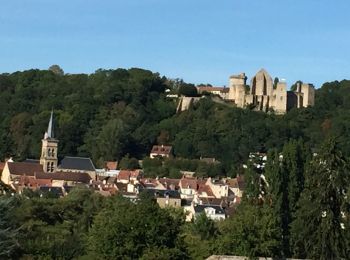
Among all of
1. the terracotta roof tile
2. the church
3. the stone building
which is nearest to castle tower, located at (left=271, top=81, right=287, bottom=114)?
the stone building

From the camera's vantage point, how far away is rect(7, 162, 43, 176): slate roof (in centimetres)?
8050

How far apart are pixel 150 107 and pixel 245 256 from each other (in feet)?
269

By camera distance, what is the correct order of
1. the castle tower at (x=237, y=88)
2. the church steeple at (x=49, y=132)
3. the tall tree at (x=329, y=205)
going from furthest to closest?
the castle tower at (x=237, y=88), the church steeple at (x=49, y=132), the tall tree at (x=329, y=205)

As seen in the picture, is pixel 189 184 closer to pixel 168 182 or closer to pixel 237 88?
pixel 168 182

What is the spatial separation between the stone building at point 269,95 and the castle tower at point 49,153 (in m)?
25.8

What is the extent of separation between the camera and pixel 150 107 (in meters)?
110

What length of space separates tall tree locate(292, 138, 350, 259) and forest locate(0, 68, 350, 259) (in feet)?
0.10

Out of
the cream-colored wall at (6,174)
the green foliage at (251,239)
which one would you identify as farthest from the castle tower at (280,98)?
the green foliage at (251,239)

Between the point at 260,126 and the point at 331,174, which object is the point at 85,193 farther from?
the point at 260,126

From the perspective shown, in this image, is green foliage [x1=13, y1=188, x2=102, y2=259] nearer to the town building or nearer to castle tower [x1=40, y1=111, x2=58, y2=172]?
castle tower [x1=40, y1=111, x2=58, y2=172]

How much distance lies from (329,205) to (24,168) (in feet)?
190

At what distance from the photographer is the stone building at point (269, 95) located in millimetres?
107088

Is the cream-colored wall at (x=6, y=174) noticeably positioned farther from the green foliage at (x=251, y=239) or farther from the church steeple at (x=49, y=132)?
the green foliage at (x=251, y=239)

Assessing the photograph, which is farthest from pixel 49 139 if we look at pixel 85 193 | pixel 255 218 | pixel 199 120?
pixel 255 218
